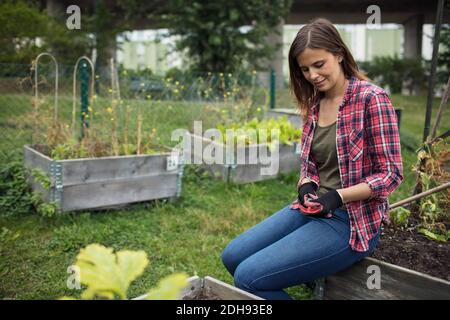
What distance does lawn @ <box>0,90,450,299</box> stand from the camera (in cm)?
292

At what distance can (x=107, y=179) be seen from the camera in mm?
3918

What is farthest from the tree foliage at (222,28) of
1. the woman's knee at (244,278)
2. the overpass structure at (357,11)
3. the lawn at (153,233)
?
the woman's knee at (244,278)

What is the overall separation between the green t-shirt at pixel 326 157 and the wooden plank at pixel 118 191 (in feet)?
7.03

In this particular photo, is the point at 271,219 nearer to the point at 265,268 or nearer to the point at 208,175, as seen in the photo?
the point at 265,268

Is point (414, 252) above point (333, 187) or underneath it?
underneath

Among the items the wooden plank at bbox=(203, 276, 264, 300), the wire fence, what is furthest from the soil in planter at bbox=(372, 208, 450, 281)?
the wire fence

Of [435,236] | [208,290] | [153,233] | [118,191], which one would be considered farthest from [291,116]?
[208,290]

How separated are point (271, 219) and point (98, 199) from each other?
6.60 feet

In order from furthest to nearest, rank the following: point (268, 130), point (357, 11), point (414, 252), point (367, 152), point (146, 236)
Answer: point (357, 11)
point (268, 130)
point (146, 236)
point (414, 252)
point (367, 152)

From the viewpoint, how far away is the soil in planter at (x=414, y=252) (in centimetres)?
227

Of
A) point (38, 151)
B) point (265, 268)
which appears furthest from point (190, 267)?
point (38, 151)

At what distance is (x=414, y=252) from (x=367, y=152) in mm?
681

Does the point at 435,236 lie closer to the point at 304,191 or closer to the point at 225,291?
the point at 304,191

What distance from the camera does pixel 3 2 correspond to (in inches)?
326
